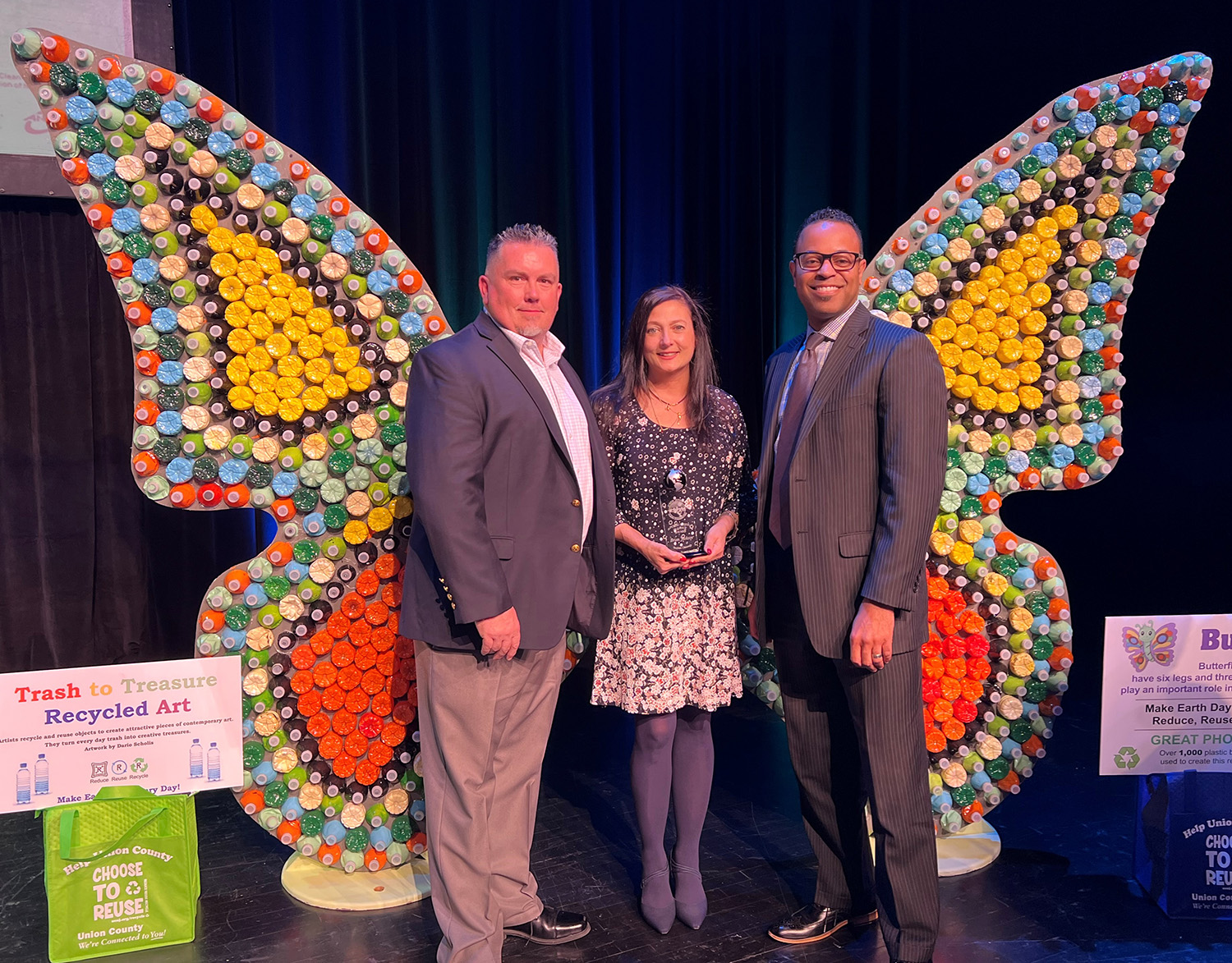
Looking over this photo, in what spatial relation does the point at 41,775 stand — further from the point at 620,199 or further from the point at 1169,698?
the point at 620,199

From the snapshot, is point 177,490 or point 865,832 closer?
point 177,490

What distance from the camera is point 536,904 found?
2.23 m

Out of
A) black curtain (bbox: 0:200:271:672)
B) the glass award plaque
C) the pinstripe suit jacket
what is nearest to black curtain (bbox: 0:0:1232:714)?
black curtain (bbox: 0:200:271:672)

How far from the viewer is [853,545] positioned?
201 cm

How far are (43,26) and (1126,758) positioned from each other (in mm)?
4075

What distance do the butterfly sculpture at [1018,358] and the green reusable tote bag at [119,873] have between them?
144cm

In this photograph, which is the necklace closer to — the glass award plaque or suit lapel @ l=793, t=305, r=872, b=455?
the glass award plaque

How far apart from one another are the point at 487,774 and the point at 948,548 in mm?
1292

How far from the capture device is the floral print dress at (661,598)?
2199 mm

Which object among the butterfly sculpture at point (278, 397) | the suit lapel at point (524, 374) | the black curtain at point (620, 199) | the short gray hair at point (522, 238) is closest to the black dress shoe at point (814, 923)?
the butterfly sculpture at point (278, 397)

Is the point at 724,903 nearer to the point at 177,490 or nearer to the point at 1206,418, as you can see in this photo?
the point at 177,490

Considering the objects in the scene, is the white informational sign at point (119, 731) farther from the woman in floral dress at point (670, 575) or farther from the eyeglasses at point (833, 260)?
the eyeglasses at point (833, 260)

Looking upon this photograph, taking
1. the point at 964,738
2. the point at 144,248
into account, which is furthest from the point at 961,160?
the point at 144,248

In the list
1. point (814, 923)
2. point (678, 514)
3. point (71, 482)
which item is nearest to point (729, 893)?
point (814, 923)
